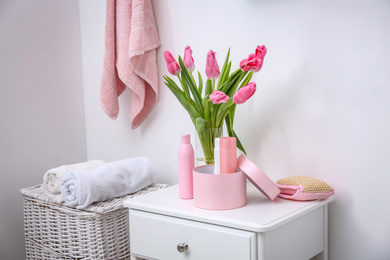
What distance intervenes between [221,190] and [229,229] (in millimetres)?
109

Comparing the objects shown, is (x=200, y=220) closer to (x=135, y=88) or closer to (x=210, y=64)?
(x=210, y=64)

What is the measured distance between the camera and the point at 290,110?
1215 millimetres

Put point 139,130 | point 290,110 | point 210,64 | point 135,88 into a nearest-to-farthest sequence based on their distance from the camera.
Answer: point 210,64 < point 290,110 < point 135,88 < point 139,130

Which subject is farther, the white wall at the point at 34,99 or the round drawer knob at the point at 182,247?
the white wall at the point at 34,99

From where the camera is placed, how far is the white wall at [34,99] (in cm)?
153

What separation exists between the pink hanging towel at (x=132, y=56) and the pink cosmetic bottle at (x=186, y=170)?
0.43m

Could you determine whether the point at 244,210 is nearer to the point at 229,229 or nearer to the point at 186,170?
the point at 229,229

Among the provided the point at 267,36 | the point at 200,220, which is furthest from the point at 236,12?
the point at 200,220

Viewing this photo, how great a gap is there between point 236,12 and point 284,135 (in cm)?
44

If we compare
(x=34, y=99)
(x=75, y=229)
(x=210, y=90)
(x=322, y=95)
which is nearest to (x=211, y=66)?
(x=210, y=90)

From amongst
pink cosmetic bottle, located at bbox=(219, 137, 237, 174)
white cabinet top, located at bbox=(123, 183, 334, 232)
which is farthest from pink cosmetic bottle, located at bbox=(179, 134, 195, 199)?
pink cosmetic bottle, located at bbox=(219, 137, 237, 174)

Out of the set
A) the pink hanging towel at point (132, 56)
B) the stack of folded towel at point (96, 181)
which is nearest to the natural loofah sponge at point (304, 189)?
the stack of folded towel at point (96, 181)

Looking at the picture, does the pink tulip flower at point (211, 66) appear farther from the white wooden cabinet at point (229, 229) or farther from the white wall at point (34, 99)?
the white wall at point (34, 99)

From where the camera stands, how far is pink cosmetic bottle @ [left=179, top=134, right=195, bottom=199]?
111cm
